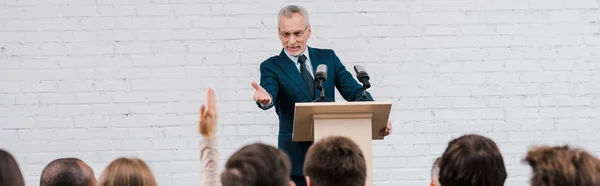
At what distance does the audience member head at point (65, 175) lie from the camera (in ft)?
8.75

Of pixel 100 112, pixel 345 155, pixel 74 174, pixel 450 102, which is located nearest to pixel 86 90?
pixel 100 112

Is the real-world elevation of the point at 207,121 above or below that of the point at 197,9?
below

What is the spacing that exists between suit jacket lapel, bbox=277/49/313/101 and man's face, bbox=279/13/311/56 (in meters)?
0.04

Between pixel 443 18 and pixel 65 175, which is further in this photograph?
pixel 443 18

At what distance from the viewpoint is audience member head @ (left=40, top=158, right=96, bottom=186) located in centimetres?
267

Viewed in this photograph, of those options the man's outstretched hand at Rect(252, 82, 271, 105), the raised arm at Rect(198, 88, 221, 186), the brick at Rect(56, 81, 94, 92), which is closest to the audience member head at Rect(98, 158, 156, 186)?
the raised arm at Rect(198, 88, 221, 186)

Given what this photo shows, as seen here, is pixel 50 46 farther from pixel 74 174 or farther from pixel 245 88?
pixel 74 174

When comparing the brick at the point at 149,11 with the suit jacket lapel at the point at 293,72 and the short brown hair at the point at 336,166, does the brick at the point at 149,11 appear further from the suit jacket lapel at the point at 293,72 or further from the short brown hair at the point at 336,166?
the short brown hair at the point at 336,166

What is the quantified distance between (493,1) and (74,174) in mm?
3110

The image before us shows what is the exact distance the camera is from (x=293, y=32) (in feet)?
13.5

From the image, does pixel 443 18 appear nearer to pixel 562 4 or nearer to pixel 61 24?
pixel 562 4

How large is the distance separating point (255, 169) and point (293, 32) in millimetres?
1980

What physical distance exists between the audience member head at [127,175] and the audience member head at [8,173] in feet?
0.73

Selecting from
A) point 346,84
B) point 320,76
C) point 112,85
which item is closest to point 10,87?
point 112,85
